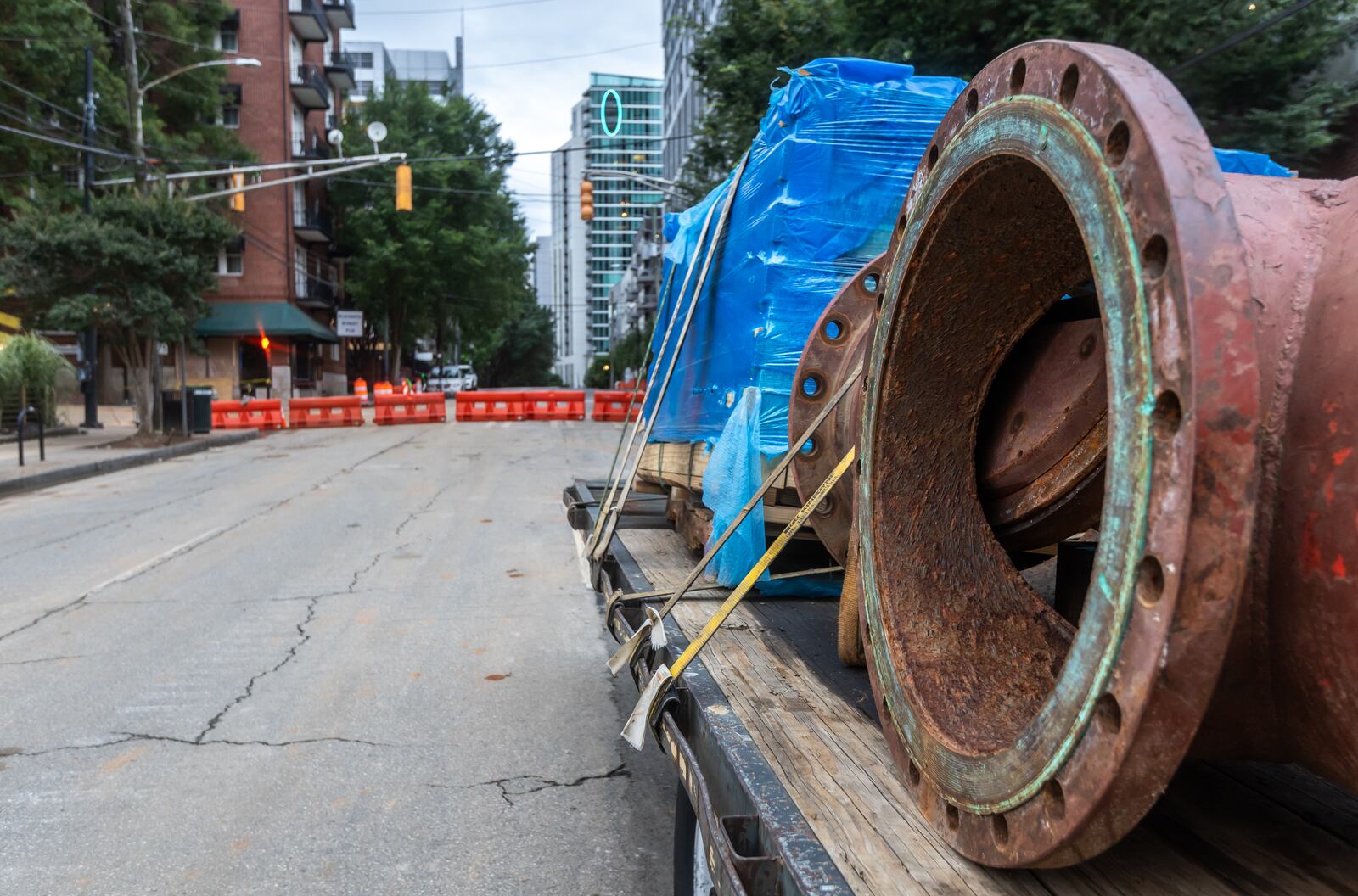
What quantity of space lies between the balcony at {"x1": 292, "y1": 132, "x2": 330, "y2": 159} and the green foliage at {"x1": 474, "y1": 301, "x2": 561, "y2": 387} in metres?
59.0

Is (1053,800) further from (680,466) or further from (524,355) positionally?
(524,355)

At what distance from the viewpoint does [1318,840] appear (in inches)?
64.7

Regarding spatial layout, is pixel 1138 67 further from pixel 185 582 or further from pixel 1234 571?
pixel 185 582

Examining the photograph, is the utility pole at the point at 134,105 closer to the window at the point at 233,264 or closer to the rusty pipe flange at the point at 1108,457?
the window at the point at 233,264

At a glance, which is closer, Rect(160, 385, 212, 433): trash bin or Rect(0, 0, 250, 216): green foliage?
Rect(160, 385, 212, 433): trash bin

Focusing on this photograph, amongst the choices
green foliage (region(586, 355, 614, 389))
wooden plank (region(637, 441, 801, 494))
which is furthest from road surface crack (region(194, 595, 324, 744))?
green foliage (region(586, 355, 614, 389))

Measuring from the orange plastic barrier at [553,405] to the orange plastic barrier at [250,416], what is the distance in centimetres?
682

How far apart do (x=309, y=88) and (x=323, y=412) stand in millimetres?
22902

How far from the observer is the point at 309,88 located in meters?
44.7

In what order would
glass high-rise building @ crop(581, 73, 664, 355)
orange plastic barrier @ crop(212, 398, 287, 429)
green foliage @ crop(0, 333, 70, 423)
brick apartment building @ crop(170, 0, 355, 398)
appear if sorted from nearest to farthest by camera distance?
1. green foliage @ crop(0, 333, 70, 423)
2. orange plastic barrier @ crop(212, 398, 287, 429)
3. brick apartment building @ crop(170, 0, 355, 398)
4. glass high-rise building @ crop(581, 73, 664, 355)

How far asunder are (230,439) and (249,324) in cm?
1807

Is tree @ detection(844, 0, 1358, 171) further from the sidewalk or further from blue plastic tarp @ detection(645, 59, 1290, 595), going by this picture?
the sidewalk

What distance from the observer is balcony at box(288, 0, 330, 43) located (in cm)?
4400

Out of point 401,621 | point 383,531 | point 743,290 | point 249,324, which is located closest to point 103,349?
point 249,324
